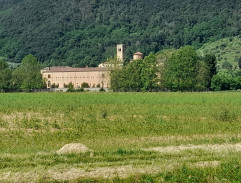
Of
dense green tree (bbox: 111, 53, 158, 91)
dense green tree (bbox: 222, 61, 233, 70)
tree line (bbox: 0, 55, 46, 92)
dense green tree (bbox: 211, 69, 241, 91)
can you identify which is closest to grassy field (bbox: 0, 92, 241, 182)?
dense green tree (bbox: 111, 53, 158, 91)

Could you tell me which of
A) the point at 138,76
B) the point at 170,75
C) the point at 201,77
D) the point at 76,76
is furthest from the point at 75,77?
the point at 201,77

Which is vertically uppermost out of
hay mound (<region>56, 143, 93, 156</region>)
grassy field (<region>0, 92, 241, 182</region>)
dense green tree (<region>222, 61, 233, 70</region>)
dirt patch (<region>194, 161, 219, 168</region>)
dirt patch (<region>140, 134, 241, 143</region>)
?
dense green tree (<region>222, 61, 233, 70</region>)

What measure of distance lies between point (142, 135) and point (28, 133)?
733cm

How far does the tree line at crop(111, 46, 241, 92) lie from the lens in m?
105

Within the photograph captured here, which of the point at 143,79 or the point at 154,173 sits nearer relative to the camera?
the point at 154,173

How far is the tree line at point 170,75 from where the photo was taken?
344 ft

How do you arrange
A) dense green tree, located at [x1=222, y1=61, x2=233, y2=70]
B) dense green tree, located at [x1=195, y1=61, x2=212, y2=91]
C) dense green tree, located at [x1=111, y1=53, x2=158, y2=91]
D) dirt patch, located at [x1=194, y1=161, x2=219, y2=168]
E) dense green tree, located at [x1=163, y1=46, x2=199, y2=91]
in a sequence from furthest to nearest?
dense green tree, located at [x1=222, y1=61, x2=233, y2=70], dense green tree, located at [x1=111, y1=53, x2=158, y2=91], dense green tree, located at [x1=195, y1=61, x2=212, y2=91], dense green tree, located at [x1=163, y1=46, x2=199, y2=91], dirt patch, located at [x1=194, y1=161, x2=219, y2=168]

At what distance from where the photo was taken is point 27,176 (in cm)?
1455

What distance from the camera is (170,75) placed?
106 meters

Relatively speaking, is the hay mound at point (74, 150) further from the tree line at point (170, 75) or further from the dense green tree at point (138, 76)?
the dense green tree at point (138, 76)

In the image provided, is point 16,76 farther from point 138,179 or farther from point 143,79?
point 138,179

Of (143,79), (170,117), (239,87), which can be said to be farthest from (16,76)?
(170,117)

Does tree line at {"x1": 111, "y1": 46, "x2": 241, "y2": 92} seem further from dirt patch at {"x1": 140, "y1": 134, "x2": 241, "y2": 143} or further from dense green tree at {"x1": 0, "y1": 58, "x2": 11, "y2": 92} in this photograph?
dirt patch at {"x1": 140, "y1": 134, "x2": 241, "y2": 143}

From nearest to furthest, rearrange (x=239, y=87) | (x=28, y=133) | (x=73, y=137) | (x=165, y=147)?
(x=165, y=147) → (x=73, y=137) → (x=28, y=133) → (x=239, y=87)
